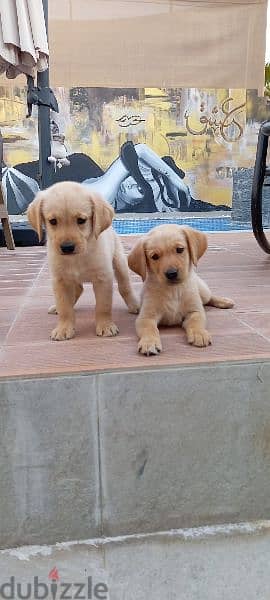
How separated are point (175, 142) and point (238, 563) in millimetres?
8388

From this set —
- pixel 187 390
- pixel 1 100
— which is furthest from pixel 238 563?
pixel 1 100

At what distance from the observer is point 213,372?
1.52 metres

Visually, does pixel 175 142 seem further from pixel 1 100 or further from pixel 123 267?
pixel 123 267

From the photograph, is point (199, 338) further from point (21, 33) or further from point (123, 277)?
point (21, 33)

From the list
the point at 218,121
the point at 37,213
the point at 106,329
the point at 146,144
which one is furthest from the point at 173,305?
the point at 218,121

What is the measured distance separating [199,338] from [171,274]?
233 mm

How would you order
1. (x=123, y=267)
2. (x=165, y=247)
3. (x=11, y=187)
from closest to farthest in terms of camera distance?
(x=165, y=247) < (x=123, y=267) < (x=11, y=187)

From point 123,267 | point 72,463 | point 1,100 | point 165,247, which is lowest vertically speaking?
point 72,463

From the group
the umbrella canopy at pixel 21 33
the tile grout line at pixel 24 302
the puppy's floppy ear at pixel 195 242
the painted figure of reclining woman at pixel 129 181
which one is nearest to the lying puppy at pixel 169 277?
the puppy's floppy ear at pixel 195 242

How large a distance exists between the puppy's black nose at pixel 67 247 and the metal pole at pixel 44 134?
3.36m

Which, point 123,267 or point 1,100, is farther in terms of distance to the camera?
point 1,100

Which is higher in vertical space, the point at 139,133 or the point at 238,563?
the point at 139,133

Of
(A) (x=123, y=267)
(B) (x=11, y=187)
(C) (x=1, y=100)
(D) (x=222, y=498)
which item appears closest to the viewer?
(D) (x=222, y=498)

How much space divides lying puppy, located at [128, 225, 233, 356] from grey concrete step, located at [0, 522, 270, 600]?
1.94 ft
